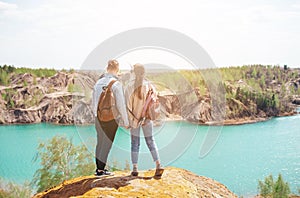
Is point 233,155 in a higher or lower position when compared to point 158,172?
lower

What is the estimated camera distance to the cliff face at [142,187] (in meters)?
4.04

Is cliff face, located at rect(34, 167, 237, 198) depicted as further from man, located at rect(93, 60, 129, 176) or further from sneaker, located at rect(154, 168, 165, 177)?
man, located at rect(93, 60, 129, 176)

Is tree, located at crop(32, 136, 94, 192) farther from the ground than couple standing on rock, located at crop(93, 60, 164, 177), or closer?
closer

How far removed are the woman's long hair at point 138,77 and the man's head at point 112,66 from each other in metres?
0.22

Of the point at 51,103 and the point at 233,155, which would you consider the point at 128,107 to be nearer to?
the point at 233,155

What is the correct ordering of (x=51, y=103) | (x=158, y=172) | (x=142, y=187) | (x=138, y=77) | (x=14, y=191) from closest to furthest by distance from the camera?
(x=142, y=187) < (x=138, y=77) < (x=158, y=172) < (x=14, y=191) < (x=51, y=103)

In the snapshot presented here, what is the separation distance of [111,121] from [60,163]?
35.9ft

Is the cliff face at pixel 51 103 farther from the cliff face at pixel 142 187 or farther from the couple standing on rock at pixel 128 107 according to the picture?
the couple standing on rock at pixel 128 107

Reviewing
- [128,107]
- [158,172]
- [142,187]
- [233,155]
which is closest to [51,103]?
[233,155]

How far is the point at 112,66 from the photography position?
4324mm

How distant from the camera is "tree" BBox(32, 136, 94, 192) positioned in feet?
46.8

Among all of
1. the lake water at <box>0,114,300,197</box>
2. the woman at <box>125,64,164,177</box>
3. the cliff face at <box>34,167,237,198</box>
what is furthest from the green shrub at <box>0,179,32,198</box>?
the woman at <box>125,64,164,177</box>

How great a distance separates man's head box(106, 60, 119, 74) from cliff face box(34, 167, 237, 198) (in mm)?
1256

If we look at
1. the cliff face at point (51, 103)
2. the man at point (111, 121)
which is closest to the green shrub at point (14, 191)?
the man at point (111, 121)
